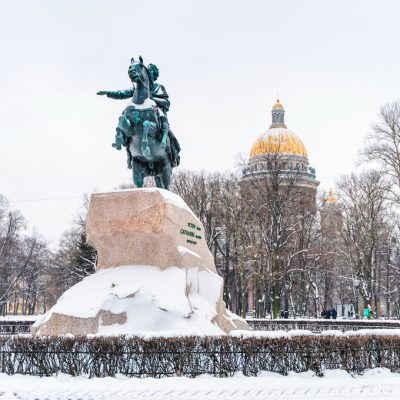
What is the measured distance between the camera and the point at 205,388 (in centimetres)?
1034

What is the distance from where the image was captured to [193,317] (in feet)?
45.7

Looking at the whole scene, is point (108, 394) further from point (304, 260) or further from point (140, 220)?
point (304, 260)

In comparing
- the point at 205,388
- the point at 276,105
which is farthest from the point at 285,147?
the point at 205,388

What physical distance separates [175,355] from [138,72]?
7320 mm

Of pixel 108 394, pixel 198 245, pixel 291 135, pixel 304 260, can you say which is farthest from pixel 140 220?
pixel 291 135

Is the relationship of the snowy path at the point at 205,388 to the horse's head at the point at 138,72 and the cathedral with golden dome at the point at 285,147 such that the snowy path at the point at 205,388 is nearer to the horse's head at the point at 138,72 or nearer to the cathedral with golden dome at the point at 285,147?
the horse's head at the point at 138,72

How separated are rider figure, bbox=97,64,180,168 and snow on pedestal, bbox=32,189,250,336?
1585 mm

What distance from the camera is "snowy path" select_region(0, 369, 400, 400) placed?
972 centimetres

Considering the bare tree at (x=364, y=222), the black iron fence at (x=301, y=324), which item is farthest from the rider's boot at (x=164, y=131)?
the bare tree at (x=364, y=222)

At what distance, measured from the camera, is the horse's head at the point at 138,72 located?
1558cm

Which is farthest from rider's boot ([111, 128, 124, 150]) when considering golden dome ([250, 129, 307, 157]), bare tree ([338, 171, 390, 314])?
golden dome ([250, 129, 307, 157])

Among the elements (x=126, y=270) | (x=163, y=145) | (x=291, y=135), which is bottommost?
(x=126, y=270)

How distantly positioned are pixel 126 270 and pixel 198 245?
7.76ft

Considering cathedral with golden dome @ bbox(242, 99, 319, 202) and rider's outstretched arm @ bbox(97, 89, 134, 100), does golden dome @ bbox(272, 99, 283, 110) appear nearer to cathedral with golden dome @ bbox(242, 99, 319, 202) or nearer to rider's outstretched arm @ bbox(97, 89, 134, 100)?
cathedral with golden dome @ bbox(242, 99, 319, 202)
